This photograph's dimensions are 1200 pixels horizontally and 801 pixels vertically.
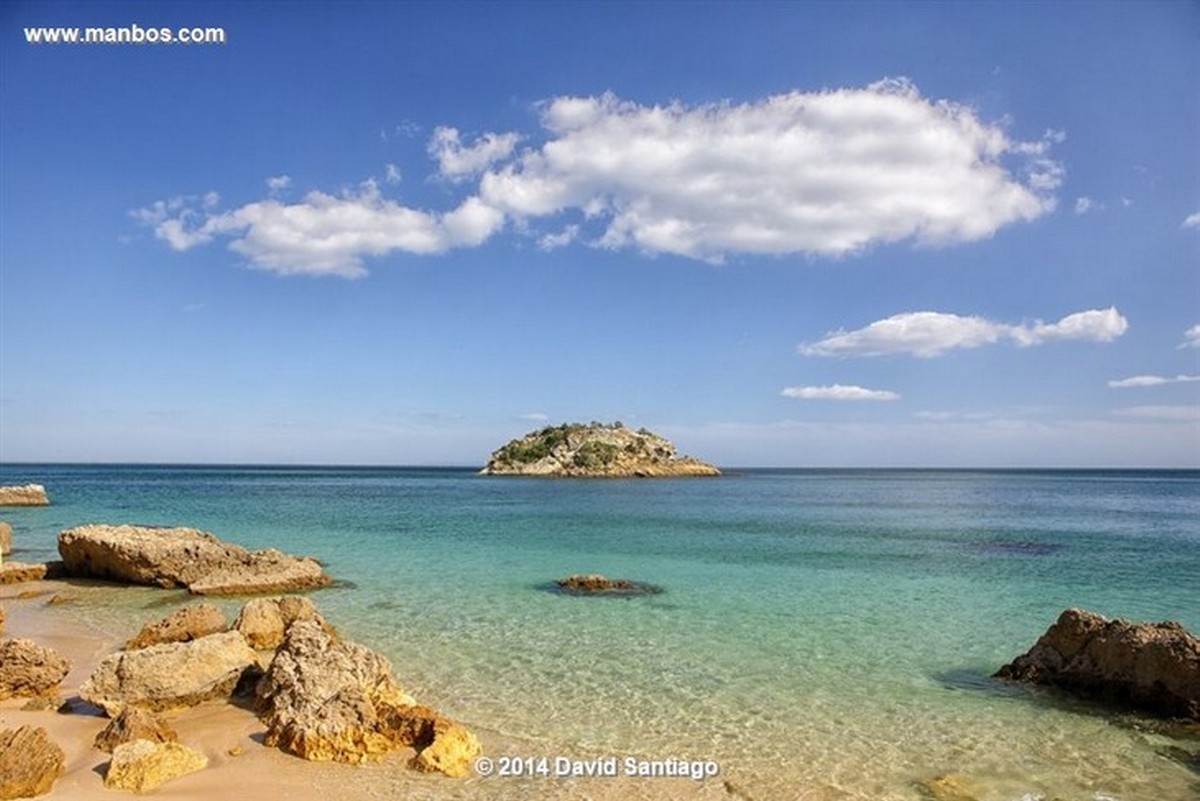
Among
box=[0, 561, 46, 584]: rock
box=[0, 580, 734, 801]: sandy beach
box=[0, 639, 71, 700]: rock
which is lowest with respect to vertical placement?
box=[0, 561, 46, 584]: rock

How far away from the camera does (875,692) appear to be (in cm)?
1141

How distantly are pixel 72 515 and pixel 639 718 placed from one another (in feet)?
155

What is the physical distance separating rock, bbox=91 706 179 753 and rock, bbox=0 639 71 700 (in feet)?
8.99

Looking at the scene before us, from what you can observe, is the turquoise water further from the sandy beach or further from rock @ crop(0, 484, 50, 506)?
rock @ crop(0, 484, 50, 506)

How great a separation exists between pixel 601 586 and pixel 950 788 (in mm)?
12851

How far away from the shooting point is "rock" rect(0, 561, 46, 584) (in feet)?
70.0

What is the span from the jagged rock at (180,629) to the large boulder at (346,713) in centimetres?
391

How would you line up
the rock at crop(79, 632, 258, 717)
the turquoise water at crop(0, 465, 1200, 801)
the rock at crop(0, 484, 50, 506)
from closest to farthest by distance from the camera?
the turquoise water at crop(0, 465, 1200, 801)
the rock at crop(79, 632, 258, 717)
the rock at crop(0, 484, 50, 506)

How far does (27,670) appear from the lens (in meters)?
10.5

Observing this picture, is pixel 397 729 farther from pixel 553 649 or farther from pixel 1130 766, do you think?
pixel 1130 766

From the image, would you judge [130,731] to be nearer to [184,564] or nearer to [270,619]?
[270,619]

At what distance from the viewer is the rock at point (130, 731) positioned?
26.9 feet

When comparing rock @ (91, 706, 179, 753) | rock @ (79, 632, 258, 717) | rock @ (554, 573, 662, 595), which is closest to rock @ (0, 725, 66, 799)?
rock @ (91, 706, 179, 753)

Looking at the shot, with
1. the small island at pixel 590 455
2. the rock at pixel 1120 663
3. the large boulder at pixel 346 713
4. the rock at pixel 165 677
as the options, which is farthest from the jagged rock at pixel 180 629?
the small island at pixel 590 455
